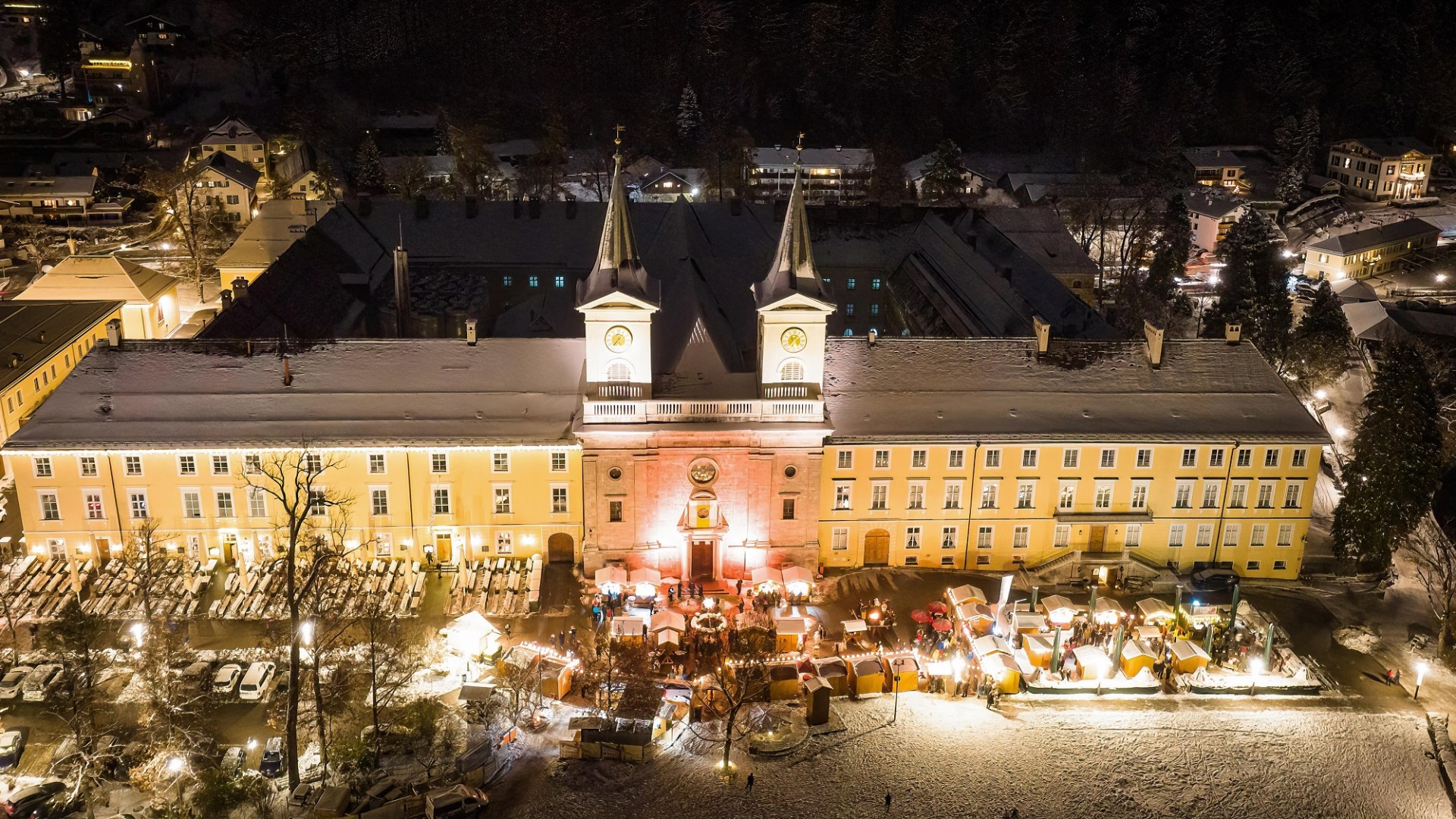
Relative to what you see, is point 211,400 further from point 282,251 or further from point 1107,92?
point 1107,92

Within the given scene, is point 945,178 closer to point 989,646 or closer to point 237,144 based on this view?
point 237,144

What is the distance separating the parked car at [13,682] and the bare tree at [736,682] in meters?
25.9

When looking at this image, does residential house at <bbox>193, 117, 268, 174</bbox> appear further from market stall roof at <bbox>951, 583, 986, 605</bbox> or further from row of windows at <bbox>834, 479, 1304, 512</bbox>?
market stall roof at <bbox>951, 583, 986, 605</bbox>

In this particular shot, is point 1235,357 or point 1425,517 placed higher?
point 1235,357

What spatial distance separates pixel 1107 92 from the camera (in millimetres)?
158625

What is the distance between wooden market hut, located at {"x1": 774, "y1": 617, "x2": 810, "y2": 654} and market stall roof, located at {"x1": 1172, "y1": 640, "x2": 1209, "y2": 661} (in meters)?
14.8

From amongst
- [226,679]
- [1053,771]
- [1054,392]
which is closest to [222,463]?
[226,679]

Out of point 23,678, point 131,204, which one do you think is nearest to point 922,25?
point 131,204

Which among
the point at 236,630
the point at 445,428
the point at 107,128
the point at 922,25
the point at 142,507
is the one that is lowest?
the point at 236,630

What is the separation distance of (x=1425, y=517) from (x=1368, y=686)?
1504 cm

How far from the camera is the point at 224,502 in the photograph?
55.7m

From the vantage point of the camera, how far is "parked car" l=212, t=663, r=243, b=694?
4762 centimetres

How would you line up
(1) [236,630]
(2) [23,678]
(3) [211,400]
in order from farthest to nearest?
1. (3) [211,400]
2. (1) [236,630]
3. (2) [23,678]

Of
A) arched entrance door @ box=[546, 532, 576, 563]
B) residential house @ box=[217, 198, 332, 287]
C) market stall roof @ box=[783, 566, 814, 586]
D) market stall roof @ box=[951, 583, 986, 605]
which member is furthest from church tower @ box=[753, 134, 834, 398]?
residential house @ box=[217, 198, 332, 287]
